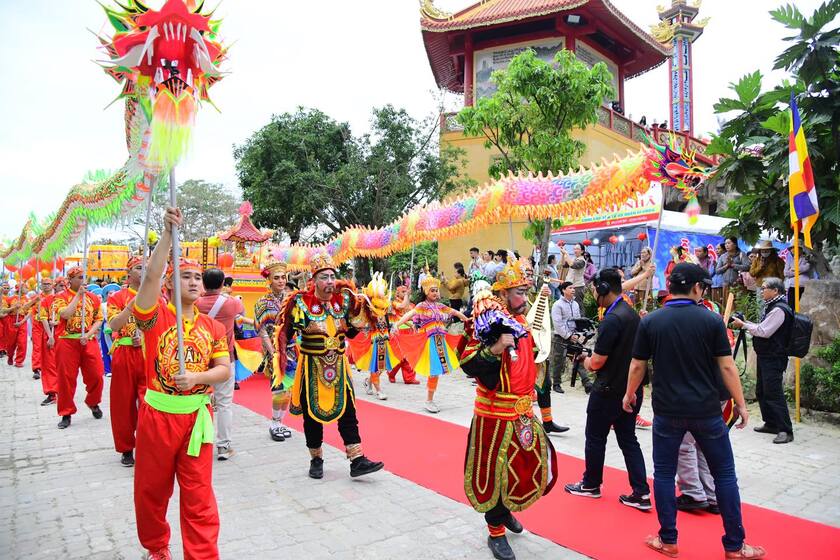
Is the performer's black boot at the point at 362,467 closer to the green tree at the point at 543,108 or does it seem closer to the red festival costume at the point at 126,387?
the red festival costume at the point at 126,387

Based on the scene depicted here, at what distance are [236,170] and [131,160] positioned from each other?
18962mm

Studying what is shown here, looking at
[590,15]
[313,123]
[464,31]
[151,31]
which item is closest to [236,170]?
[313,123]

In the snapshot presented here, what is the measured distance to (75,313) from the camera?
678 centimetres

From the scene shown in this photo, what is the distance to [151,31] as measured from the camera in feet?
8.95

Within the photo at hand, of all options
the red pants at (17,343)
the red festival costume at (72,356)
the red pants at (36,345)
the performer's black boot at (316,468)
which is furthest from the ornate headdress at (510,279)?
the red pants at (17,343)

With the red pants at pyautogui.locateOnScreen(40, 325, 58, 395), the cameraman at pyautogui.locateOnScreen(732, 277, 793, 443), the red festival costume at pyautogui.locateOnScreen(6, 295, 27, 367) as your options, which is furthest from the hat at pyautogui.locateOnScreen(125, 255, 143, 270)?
the red festival costume at pyautogui.locateOnScreen(6, 295, 27, 367)

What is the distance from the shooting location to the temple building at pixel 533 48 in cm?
1905

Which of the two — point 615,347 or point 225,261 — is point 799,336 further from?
point 225,261

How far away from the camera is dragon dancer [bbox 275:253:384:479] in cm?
477

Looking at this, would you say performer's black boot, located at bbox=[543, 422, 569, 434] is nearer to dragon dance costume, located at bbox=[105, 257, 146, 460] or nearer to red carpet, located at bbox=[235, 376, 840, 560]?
red carpet, located at bbox=[235, 376, 840, 560]

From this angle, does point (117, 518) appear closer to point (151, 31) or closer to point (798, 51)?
point (151, 31)

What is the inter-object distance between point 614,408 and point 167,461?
293cm

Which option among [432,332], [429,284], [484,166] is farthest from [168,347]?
[484,166]

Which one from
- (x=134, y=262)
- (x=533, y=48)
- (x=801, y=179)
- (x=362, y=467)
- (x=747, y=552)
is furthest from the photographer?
(x=533, y=48)
